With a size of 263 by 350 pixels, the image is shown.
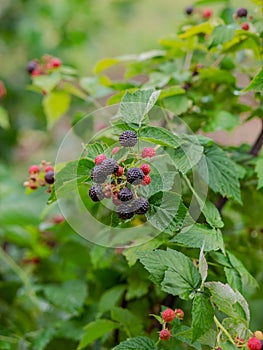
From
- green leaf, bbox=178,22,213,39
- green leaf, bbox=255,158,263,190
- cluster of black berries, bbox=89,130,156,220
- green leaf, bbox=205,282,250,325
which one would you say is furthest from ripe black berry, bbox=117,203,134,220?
green leaf, bbox=178,22,213,39

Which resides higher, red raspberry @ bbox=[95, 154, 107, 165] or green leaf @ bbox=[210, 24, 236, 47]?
green leaf @ bbox=[210, 24, 236, 47]

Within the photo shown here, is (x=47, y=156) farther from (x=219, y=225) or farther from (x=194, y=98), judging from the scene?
(x=219, y=225)

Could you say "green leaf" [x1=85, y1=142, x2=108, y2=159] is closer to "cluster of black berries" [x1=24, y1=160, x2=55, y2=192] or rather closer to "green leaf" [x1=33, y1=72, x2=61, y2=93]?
"cluster of black berries" [x1=24, y1=160, x2=55, y2=192]

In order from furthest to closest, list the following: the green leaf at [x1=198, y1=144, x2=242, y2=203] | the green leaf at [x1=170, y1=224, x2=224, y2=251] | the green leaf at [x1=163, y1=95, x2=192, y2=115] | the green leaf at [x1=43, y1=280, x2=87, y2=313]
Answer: the green leaf at [x1=43, y1=280, x2=87, y2=313]
the green leaf at [x1=163, y1=95, x2=192, y2=115]
the green leaf at [x1=198, y1=144, x2=242, y2=203]
the green leaf at [x1=170, y1=224, x2=224, y2=251]

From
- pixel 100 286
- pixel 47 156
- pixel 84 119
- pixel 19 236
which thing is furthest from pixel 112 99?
pixel 47 156

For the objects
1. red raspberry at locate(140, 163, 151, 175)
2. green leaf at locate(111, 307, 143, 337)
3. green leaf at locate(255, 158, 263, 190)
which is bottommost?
green leaf at locate(111, 307, 143, 337)

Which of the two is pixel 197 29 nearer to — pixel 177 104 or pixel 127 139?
pixel 177 104
